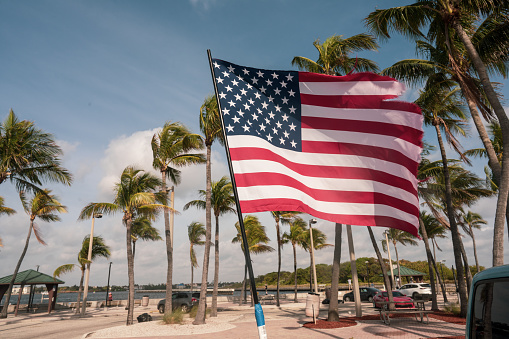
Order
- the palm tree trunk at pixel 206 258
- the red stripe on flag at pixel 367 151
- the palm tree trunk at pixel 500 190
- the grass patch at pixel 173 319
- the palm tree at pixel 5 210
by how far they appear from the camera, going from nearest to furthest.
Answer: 1. the red stripe on flag at pixel 367 151
2. the palm tree trunk at pixel 500 190
3. the grass patch at pixel 173 319
4. the palm tree trunk at pixel 206 258
5. the palm tree at pixel 5 210

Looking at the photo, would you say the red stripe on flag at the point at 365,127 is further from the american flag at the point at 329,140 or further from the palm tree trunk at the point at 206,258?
the palm tree trunk at the point at 206,258

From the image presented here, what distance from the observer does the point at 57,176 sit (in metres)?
22.3

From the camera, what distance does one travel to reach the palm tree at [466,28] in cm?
1069

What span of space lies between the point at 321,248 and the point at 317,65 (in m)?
35.0

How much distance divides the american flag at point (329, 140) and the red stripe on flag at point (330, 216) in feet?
0.07

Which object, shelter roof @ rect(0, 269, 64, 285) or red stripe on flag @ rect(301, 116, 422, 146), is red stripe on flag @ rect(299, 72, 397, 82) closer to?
red stripe on flag @ rect(301, 116, 422, 146)

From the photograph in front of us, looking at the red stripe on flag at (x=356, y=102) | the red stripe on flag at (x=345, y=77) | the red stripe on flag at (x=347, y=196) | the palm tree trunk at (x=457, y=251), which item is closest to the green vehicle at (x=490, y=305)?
the red stripe on flag at (x=347, y=196)

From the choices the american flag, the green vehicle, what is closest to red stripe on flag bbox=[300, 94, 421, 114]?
the american flag

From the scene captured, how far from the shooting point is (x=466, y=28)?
1443 centimetres

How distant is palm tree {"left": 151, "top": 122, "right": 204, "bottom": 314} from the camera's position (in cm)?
2180

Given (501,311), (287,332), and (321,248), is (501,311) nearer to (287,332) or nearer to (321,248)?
(287,332)

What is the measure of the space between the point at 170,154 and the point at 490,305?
2085 centimetres

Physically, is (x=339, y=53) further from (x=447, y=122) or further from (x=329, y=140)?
(x=329, y=140)

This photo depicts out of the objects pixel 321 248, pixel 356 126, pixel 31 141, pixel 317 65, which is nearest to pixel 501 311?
pixel 356 126
